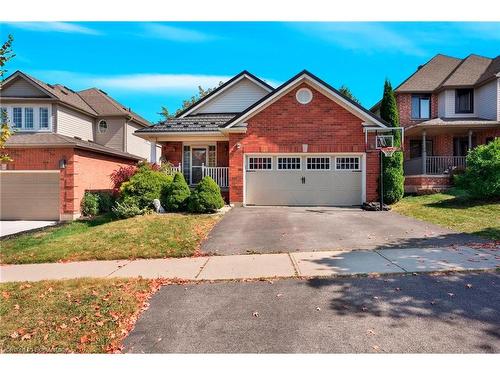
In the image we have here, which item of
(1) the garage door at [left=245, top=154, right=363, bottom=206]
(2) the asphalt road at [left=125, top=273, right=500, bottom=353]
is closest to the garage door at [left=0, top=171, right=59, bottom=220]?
(1) the garage door at [left=245, top=154, right=363, bottom=206]

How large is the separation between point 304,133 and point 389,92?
17.8ft

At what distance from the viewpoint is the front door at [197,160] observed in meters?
18.5

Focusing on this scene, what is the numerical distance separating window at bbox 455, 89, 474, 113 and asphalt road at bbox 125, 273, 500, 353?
2025 centimetres

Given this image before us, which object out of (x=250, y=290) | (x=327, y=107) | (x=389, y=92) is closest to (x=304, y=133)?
(x=327, y=107)

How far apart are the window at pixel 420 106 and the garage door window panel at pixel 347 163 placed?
998 centimetres

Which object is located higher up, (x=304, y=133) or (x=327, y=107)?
(x=327, y=107)

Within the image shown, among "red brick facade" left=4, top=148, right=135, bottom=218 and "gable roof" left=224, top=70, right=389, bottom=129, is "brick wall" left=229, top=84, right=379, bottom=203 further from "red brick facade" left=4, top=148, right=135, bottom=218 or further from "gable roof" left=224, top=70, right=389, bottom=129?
"red brick facade" left=4, top=148, right=135, bottom=218

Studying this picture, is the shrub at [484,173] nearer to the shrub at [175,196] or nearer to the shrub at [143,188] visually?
the shrub at [175,196]

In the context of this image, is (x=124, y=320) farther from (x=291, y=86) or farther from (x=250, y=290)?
(x=291, y=86)

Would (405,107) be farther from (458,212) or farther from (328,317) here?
(328,317)

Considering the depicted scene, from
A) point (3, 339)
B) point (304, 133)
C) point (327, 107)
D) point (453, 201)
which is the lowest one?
point (3, 339)

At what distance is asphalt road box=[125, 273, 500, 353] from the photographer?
3891 millimetres

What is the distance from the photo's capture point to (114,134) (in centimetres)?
2545

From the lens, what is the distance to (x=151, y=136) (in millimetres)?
17609
